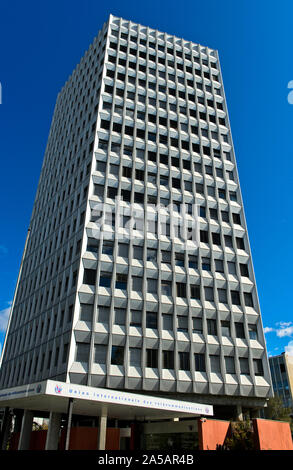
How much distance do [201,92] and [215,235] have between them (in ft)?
82.1

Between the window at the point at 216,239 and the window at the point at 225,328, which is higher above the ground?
the window at the point at 216,239

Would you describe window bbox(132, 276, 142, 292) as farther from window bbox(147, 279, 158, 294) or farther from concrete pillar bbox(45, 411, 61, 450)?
concrete pillar bbox(45, 411, 61, 450)

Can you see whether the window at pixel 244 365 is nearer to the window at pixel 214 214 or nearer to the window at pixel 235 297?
the window at pixel 235 297

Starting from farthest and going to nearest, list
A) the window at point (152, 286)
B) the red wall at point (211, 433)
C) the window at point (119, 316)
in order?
the window at point (152, 286) < the window at point (119, 316) < the red wall at point (211, 433)

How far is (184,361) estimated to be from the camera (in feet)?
114

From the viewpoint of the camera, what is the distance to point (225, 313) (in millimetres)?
38406

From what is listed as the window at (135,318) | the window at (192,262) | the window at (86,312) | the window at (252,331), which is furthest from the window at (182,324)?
the window at (86,312)

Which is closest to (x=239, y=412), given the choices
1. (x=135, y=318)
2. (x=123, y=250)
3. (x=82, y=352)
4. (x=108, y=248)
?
(x=135, y=318)

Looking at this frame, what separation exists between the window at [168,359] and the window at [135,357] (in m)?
2.49

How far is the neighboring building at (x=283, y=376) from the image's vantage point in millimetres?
99250

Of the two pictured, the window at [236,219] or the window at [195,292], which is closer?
the window at [195,292]

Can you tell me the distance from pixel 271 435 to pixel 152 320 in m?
14.4

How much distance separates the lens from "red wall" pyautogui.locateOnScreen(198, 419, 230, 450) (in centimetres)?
2354

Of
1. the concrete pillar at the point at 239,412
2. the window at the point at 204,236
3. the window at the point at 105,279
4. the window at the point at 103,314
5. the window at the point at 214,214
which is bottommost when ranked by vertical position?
the concrete pillar at the point at 239,412
